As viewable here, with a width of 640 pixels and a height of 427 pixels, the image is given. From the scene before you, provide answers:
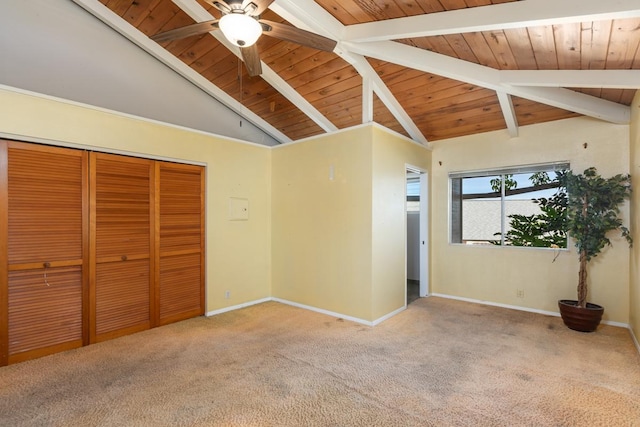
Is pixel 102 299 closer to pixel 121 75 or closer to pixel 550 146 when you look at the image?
pixel 121 75

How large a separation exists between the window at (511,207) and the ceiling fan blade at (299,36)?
11.1 feet

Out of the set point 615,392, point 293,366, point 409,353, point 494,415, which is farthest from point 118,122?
point 615,392

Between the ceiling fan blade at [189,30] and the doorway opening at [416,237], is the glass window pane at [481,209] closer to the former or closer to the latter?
the doorway opening at [416,237]

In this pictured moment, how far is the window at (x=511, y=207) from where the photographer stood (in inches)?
161

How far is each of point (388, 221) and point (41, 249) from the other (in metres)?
3.67

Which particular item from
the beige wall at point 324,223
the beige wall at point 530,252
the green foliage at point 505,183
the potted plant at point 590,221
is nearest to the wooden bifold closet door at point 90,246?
the beige wall at point 324,223

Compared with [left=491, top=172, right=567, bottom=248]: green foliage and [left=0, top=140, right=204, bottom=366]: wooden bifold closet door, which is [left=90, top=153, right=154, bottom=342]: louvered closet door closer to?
[left=0, top=140, right=204, bottom=366]: wooden bifold closet door

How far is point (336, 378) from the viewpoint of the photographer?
2.51 m

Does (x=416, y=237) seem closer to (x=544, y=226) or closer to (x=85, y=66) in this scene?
(x=544, y=226)

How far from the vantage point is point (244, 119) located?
5.46 metres

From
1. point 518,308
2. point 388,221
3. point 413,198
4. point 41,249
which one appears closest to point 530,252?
point 518,308

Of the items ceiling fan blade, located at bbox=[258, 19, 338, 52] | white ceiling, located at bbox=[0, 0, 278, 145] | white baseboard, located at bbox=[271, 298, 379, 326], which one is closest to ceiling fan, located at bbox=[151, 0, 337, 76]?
ceiling fan blade, located at bbox=[258, 19, 338, 52]

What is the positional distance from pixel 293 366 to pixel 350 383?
1.79 ft

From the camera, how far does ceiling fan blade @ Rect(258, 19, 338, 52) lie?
2162 mm
